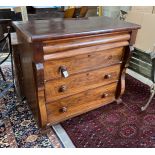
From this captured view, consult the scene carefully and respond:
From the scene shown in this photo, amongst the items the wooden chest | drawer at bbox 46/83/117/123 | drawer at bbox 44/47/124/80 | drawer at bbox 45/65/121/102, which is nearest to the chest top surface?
the wooden chest

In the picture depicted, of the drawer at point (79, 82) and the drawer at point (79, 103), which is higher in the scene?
the drawer at point (79, 82)

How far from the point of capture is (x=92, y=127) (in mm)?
1533

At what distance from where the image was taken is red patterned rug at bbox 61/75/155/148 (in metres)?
1.39

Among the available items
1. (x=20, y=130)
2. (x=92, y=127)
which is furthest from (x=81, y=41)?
(x=20, y=130)

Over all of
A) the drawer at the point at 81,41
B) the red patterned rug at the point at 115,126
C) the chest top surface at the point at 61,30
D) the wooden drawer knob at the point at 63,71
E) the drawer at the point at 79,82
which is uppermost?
the chest top surface at the point at 61,30

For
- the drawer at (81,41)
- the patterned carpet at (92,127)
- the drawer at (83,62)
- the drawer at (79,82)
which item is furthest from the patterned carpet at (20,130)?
the drawer at (81,41)

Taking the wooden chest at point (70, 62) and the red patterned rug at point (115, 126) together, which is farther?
the red patterned rug at point (115, 126)

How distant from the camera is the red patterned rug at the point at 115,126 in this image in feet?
4.58

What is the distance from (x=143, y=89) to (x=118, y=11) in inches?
43.9

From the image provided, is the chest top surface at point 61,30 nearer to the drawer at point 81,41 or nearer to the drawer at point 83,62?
the drawer at point 81,41

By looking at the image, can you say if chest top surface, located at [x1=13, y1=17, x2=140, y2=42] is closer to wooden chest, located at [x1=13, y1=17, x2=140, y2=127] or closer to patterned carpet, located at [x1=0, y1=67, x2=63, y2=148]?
wooden chest, located at [x1=13, y1=17, x2=140, y2=127]

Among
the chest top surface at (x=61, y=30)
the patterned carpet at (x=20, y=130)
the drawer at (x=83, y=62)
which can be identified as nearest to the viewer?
the chest top surface at (x=61, y=30)

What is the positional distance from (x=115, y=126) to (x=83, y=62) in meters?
0.64

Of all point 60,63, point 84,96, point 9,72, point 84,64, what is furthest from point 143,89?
point 9,72
